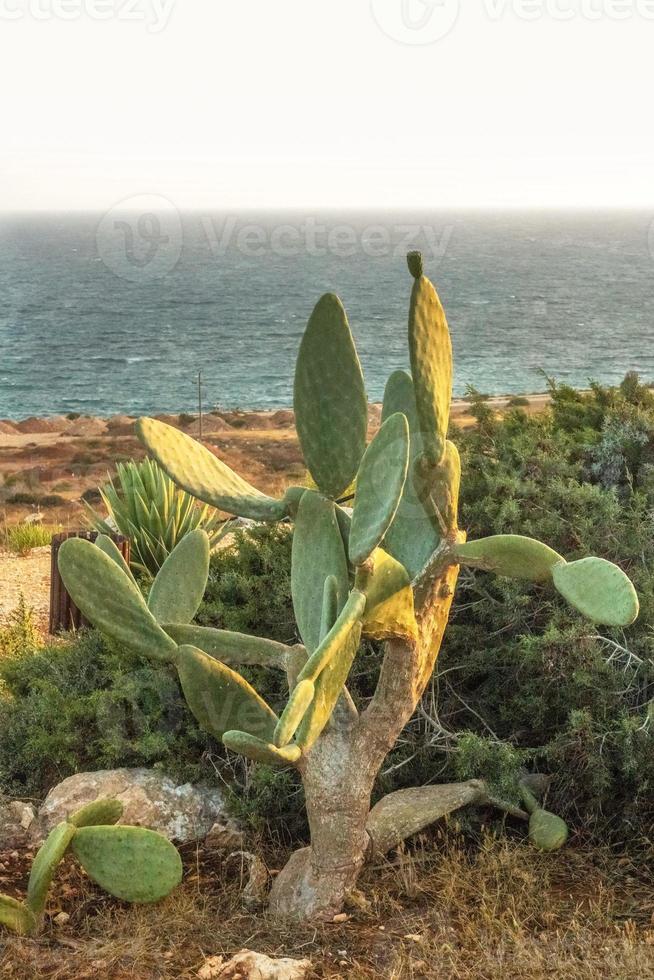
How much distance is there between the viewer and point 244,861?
345cm

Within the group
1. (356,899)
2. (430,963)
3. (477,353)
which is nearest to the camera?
(430,963)

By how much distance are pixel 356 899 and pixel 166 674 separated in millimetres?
1276

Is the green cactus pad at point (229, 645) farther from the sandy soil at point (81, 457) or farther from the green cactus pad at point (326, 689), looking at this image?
the sandy soil at point (81, 457)

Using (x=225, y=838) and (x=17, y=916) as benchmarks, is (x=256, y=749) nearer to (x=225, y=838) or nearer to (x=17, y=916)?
(x=17, y=916)

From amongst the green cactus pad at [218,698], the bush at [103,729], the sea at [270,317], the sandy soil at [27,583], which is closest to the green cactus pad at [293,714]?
the green cactus pad at [218,698]

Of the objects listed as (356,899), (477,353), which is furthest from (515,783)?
(477,353)

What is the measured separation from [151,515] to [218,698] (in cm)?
480

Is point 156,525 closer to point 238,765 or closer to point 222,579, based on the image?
point 222,579

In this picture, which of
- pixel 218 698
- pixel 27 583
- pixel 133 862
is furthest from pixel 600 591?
pixel 27 583

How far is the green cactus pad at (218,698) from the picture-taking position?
2.91 m

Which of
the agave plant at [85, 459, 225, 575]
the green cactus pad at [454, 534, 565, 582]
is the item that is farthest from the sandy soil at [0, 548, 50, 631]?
the green cactus pad at [454, 534, 565, 582]

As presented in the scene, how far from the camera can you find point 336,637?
2572 mm

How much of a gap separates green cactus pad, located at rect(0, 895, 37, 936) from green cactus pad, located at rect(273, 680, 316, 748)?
1.06m

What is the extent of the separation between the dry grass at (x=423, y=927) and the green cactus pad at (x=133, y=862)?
13cm
